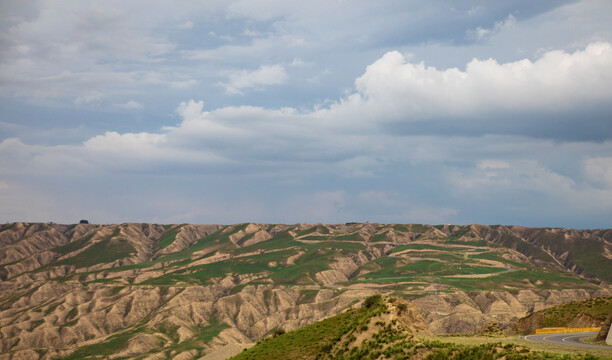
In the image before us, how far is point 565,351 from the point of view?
132ft

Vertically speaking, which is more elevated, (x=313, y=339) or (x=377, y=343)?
(x=377, y=343)

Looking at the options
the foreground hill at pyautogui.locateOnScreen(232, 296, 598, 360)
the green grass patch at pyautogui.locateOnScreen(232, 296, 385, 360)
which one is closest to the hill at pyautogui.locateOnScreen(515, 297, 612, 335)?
the foreground hill at pyautogui.locateOnScreen(232, 296, 598, 360)

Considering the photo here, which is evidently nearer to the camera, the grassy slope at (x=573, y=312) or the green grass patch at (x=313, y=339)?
the green grass patch at (x=313, y=339)

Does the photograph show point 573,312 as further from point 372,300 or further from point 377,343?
point 377,343

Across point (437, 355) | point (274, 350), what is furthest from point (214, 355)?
point (437, 355)

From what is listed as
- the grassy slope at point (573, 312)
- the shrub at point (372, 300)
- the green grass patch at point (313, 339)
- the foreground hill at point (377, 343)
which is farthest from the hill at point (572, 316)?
the green grass patch at point (313, 339)

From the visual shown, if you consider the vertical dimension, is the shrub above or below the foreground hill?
above

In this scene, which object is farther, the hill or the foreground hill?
the hill

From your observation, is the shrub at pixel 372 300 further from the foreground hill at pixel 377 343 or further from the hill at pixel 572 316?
the hill at pixel 572 316

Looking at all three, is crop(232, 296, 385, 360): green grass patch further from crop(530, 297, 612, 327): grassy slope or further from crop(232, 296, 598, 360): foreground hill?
crop(530, 297, 612, 327): grassy slope

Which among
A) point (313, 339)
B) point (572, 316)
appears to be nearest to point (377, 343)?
point (313, 339)

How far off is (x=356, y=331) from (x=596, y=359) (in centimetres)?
2407

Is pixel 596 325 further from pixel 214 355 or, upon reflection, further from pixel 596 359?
pixel 214 355

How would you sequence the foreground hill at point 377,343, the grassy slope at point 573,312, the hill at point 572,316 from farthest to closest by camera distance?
the grassy slope at point 573,312 → the hill at point 572,316 → the foreground hill at point 377,343
